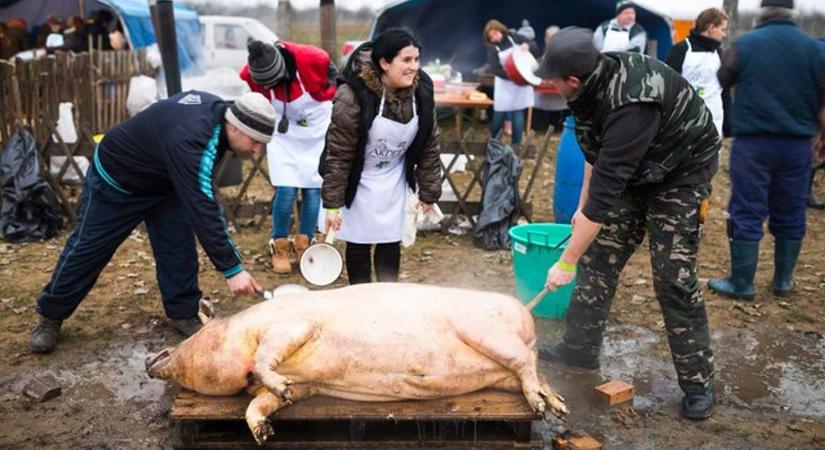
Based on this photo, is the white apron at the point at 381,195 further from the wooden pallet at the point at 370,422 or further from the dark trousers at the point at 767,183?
the dark trousers at the point at 767,183

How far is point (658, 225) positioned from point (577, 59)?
99cm

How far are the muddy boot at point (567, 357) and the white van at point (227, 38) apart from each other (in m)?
14.0

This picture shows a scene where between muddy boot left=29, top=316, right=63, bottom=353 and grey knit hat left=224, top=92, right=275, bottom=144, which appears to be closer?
grey knit hat left=224, top=92, right=275, bottom=144

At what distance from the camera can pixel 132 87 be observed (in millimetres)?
10773

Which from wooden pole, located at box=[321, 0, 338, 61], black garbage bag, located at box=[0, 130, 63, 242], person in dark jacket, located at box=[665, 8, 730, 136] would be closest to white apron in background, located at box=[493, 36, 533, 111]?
wooden pole, located at box=[321, 0, 338, 61]

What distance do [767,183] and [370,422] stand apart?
349 centimetres

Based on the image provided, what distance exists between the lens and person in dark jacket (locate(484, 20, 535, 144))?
11094mm

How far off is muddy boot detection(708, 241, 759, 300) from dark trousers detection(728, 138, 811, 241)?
0.25 feet

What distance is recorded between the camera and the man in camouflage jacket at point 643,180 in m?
3.37

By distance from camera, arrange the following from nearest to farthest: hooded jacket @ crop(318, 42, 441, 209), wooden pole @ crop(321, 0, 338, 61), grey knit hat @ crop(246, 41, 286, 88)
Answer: hooded jacket @ crop(318, 42, 441, 209), grey knit hat @ crop(246, 41, 286, 88), wooden pole @ crop(321, 0, 338, 61)

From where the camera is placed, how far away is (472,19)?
1580 cm

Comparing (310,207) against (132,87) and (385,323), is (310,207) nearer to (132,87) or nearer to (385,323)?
(385,323)

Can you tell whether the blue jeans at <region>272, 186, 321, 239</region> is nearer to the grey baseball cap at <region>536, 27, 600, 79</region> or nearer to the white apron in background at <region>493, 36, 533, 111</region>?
the grey baseball cap at <region>536, 27, 600, 79</region>

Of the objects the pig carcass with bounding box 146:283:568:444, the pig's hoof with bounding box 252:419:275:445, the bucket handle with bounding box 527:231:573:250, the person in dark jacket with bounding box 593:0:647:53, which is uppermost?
the person in dark jacket with bounding box 593:0:647:53
